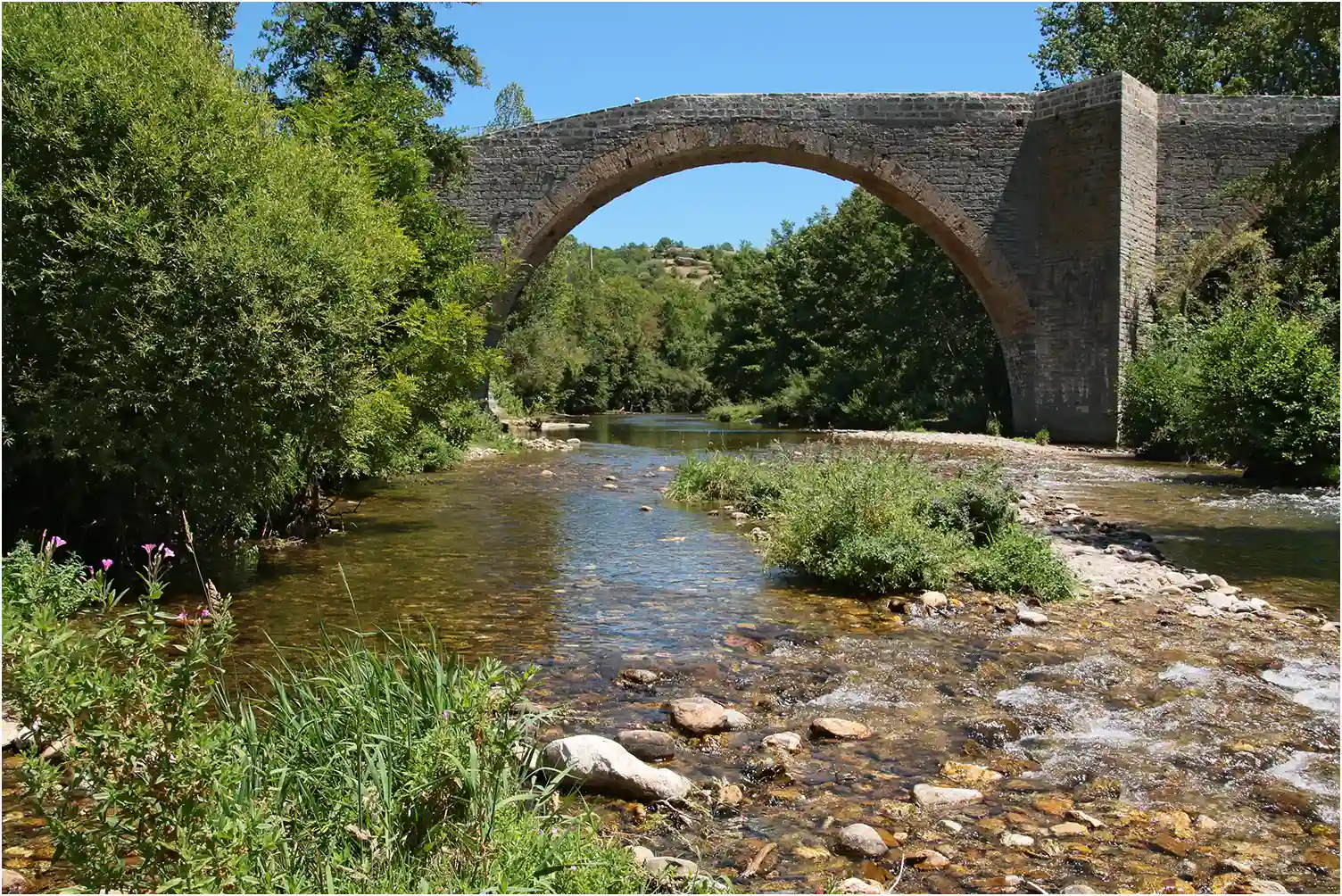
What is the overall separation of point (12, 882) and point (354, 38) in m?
15.4

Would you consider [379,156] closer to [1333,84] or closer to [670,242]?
[1333,84]

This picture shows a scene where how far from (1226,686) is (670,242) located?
4561 inches

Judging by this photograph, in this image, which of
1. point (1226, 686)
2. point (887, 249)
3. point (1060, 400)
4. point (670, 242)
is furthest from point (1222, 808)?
point (670, 242)

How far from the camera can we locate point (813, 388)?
30.5m

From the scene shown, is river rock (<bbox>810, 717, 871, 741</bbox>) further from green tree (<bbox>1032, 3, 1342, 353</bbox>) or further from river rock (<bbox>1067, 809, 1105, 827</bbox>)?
green tree (<bbox>1032, 3, 1342, 353</bbox>)

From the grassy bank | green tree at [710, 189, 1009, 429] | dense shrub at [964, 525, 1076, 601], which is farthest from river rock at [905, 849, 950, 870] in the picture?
green tree at [710, 189, 1009, 429]

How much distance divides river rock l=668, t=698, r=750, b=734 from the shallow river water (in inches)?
2.9

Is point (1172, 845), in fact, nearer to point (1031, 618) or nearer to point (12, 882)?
point (1031, 618)

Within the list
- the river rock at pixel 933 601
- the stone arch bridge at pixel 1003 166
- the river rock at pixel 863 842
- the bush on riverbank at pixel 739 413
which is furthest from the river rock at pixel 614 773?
the bush on riverbank at pixel 739 413

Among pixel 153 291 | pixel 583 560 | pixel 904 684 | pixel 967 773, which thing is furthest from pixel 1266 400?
pixel 153 291

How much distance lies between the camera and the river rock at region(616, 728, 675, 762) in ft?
12.7

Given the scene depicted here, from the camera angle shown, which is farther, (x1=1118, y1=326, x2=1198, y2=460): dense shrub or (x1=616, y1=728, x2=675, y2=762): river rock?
(x1=1118, y1=326, x2=1198, y2=460): dense shrub

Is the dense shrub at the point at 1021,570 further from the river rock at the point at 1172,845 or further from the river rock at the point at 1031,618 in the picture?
the river rock at the point at 1172,845

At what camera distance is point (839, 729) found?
13.5 ft
